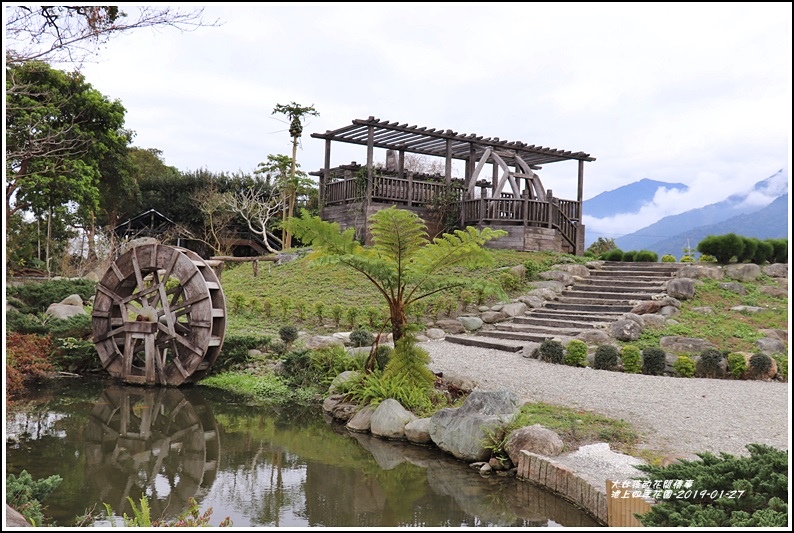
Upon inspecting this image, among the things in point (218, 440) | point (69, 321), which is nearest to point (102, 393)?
point (69, 321)

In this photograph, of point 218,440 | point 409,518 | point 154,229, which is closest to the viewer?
point 409,518

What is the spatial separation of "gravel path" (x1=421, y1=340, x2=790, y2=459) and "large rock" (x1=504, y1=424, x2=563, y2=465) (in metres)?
0.84

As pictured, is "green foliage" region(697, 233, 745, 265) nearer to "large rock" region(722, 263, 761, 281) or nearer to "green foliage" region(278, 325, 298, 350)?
"large rock" region(722, 263, 761, 281)

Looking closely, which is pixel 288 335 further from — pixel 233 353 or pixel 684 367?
pixel 684 367

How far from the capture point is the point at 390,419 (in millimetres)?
7121

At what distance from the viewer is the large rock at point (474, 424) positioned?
20.0 feet

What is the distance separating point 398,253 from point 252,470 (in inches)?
120

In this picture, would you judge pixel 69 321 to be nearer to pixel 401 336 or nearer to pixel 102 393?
pixel 102 393

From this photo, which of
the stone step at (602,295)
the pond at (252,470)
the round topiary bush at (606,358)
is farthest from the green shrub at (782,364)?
the pond at (252,470)

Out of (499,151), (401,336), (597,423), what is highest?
(499,151)

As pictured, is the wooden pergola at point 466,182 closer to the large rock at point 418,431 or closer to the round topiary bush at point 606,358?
the round topiary bush at point 606,358

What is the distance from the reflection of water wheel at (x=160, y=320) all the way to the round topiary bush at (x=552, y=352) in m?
4.84

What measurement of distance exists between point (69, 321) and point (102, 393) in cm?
225

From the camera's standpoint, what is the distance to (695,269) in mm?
13914
